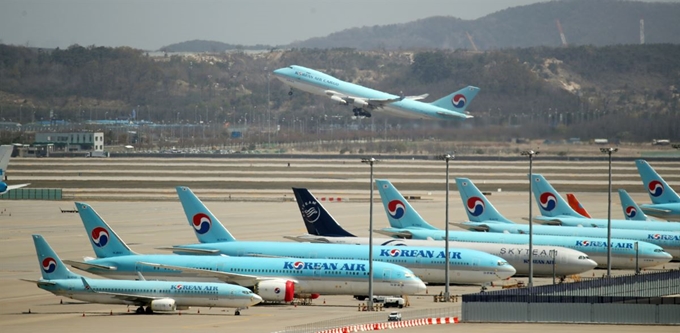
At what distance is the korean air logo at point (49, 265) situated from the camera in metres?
63.2

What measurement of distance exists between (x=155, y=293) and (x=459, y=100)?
9635cm

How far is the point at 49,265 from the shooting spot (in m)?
63.2

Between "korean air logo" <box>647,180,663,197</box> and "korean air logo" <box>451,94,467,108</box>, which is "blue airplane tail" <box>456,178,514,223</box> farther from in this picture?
"korean air logo" <box>451,94,467,108</box>

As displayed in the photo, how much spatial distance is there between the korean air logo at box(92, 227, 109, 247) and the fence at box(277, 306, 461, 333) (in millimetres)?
15703

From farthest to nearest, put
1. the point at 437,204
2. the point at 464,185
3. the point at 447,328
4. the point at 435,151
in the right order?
the point at 435,151 → the point at 437,204 → the point at 464,185 → the point at 447,328

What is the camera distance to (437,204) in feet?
460

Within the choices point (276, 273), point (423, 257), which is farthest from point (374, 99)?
point (276, 273)

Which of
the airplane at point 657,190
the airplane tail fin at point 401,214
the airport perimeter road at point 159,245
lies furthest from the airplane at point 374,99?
the airplane tail fin at point 401,214

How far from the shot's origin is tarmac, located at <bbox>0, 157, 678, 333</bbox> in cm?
5744

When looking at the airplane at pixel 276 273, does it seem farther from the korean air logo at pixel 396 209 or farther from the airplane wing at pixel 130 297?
the korean air logo at pixel 396 209

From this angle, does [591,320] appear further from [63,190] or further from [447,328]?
[63,190]

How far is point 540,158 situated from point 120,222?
279 ft

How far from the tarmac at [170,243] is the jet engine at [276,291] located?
0.63 metres

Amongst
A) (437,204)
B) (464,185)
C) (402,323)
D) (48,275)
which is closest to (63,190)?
(437,204)
